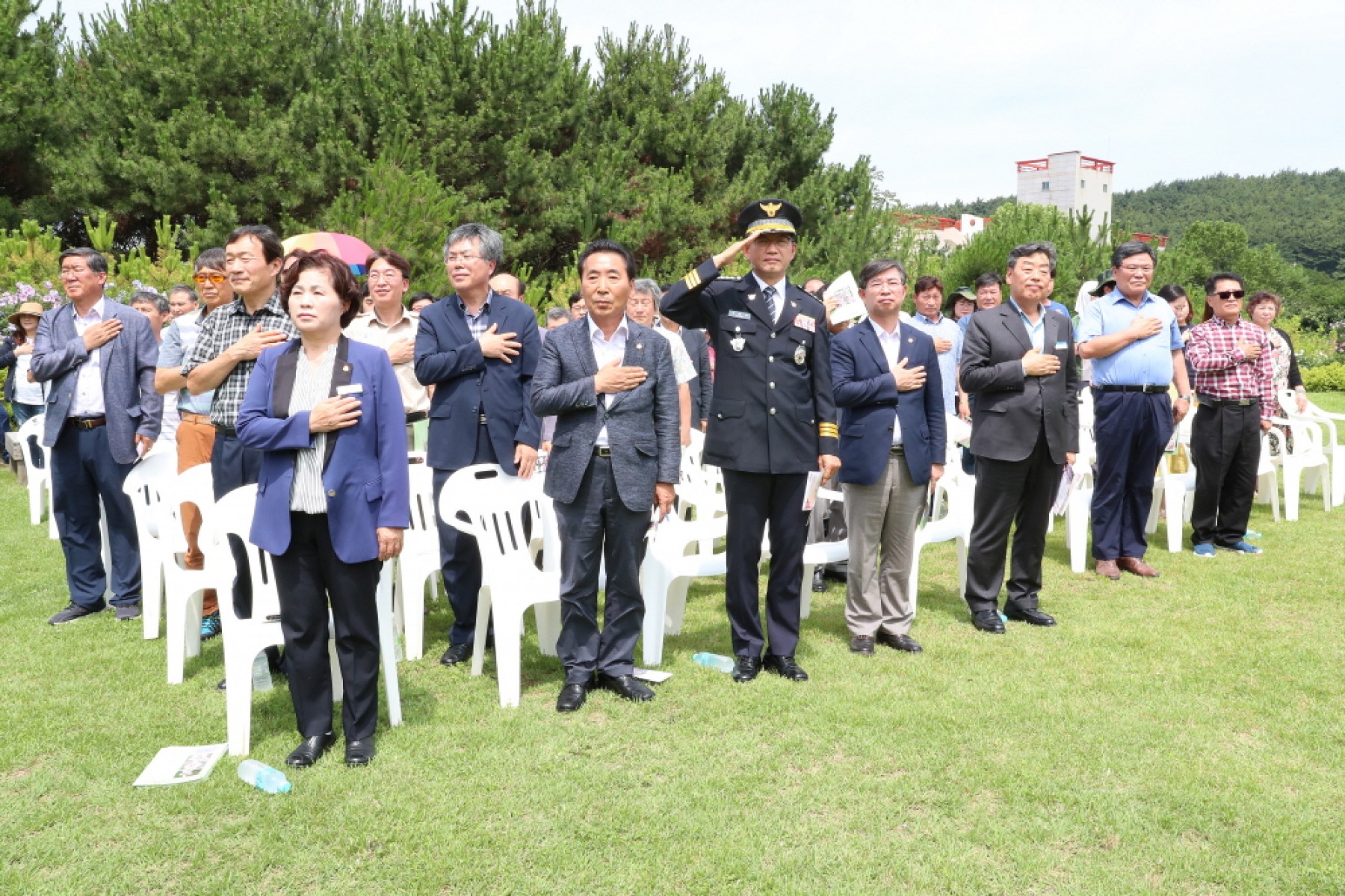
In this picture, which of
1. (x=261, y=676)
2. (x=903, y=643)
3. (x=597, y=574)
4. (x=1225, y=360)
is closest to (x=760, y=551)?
(x=597, y=574)

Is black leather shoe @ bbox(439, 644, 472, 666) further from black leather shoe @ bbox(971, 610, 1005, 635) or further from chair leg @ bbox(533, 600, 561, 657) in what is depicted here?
black leather shoe @ bbox(971, 610, 1005, 635)

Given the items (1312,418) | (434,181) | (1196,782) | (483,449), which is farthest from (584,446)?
(434,181)

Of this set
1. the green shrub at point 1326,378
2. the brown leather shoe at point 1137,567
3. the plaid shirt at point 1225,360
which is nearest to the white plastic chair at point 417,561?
the brown leather shoe at point 1137,567

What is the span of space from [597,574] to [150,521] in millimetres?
2537

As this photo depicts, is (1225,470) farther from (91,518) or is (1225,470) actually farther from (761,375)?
(91,518)

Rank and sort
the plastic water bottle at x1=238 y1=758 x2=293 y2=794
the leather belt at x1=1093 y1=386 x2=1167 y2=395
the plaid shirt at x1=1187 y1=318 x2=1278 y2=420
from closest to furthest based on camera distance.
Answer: the plastic water bottle at x1=238 y1=758 x2=293 y2=794, the leather belt at x1=1093 y1=386 x2=1167 y2=395, the plaid shirt at x1=1187 y1=318 x2=1278 y2=420

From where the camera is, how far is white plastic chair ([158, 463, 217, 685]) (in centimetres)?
421

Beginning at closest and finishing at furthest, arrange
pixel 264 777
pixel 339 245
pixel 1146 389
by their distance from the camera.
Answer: pixel 264 777, pixel 1146 389, pixel 339 245

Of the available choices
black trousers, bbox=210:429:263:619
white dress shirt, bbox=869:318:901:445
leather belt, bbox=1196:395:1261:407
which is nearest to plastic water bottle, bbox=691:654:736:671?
white dress shirt, bbox=869:318:901:445

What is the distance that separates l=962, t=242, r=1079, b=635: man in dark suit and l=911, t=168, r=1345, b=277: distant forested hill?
72299mm

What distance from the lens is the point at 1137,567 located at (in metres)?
6.25

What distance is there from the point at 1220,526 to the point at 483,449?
5580 mm

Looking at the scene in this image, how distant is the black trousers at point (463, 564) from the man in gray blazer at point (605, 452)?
2.00 ft

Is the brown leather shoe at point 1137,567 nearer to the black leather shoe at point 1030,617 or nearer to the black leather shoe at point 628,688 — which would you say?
the black leather shoe at point 1030,617
